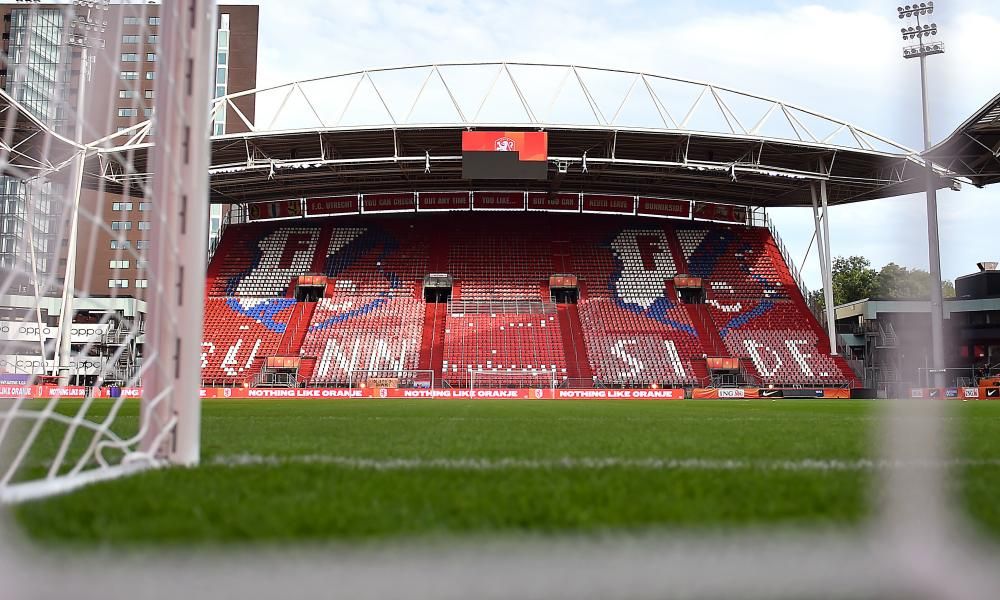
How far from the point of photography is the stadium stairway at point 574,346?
2894cm

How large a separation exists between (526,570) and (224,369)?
30.0 metres

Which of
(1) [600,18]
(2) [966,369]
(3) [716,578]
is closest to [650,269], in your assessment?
(2) [966,369]

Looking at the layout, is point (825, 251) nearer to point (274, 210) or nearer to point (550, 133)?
point (550, 133)

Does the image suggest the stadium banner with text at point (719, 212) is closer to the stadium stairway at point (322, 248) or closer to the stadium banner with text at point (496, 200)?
the stadium banner with text at point (496, 200)

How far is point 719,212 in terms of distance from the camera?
36.6m

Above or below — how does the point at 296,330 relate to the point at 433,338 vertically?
above

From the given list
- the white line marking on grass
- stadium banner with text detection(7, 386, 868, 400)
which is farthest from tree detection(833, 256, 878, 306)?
the white line marking on grass

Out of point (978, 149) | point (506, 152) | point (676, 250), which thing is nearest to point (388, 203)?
point (506, 152)

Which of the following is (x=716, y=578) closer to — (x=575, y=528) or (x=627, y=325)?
(x=575, y=528)

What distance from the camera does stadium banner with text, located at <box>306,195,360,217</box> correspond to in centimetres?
3581

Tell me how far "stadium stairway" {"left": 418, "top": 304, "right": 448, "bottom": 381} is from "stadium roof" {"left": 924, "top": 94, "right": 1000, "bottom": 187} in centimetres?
1871

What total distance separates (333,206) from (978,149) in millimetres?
26952

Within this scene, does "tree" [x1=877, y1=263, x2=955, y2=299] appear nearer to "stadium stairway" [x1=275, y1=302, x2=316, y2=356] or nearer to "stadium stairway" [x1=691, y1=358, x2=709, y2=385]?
"stadium stairway" [x1=691, y1=358, x2=709, y2=385]

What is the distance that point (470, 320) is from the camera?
31.6m
